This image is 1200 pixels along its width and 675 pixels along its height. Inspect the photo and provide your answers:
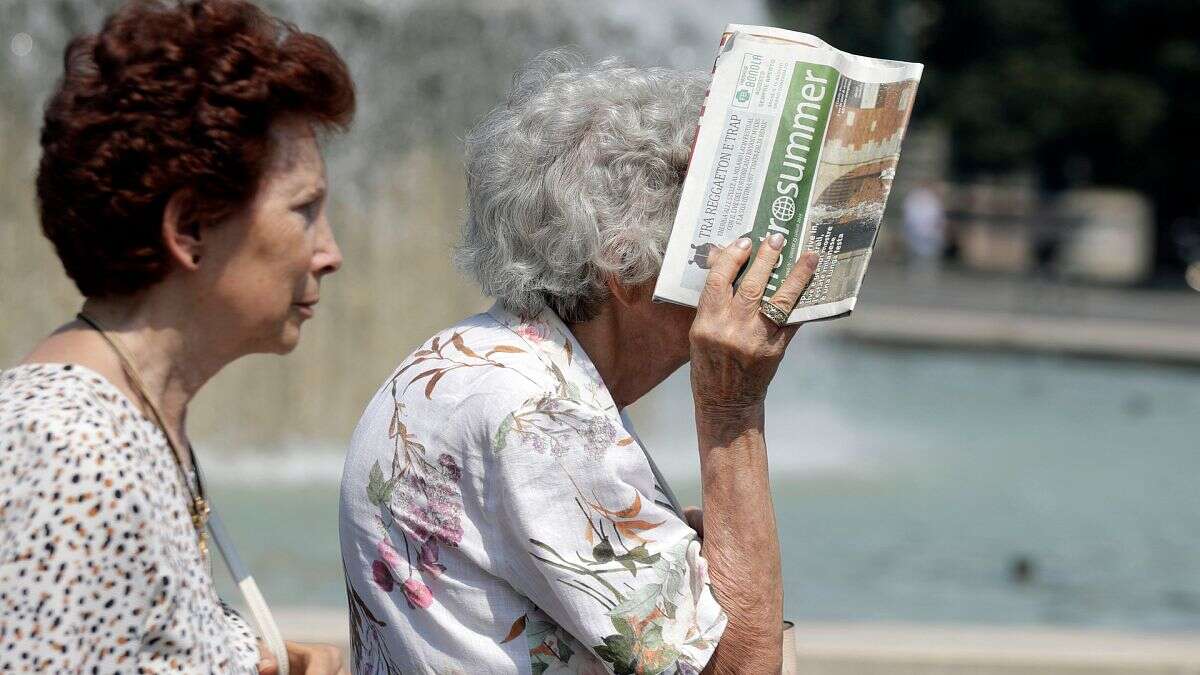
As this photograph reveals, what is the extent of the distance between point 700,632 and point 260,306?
718mm

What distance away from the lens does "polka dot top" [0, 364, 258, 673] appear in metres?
1.56

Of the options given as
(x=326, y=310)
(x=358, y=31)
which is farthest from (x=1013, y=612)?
(x=358, y=31)

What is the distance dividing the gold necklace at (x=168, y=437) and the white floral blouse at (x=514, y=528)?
355 mm

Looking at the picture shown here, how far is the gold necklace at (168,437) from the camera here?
1.73 m

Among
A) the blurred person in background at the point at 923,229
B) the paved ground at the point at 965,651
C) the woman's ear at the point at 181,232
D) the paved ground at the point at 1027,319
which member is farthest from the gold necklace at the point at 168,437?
the blurred person in background at the point at 923,229

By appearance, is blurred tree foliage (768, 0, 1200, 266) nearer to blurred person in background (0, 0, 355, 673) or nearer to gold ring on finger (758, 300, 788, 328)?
gold ring on finger (758, 300, 788, 328)

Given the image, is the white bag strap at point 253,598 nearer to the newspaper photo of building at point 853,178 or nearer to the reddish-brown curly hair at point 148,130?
the reddish-brown curly hair at point 148,130

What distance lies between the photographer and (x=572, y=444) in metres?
2.06

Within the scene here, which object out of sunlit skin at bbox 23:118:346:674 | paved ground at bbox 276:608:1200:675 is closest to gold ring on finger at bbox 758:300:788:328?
sunlit skin at bbox 23:118:346:674

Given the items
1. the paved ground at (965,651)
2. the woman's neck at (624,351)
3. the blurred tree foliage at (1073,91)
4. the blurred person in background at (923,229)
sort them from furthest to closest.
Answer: the blurred tree foliage at (1073,91), the blurred person in background at (923,229), the paved ground at (965,651), the woman's neck at (624,351)

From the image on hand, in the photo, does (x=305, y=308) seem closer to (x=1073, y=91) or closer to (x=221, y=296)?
(x=221, y=296)

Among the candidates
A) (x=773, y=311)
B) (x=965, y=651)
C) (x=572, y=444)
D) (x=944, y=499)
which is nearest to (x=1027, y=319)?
(x=944, y=499)

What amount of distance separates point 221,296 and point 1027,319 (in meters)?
16.5

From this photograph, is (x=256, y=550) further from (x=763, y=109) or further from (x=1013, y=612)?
(x=763, y=109)
